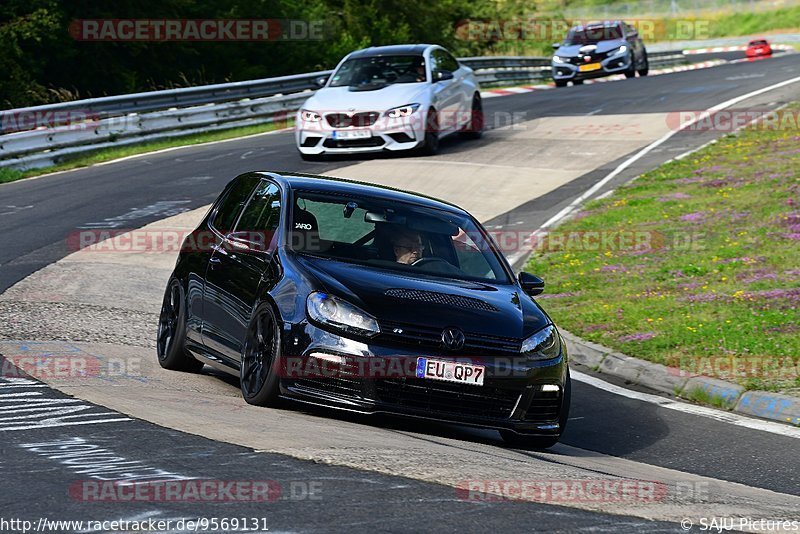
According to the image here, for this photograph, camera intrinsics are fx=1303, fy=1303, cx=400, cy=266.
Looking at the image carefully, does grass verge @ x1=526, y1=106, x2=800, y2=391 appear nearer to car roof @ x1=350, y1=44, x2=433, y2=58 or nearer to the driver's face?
the driver's face

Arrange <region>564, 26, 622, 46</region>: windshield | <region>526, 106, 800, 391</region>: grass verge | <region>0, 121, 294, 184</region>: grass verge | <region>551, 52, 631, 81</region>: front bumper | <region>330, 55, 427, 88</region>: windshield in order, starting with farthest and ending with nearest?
<region>564, 26, 622, 46</region>: windshield → <region>551, 52, 631, 81</region>: front bumper → <region>330, 55, 427, 88</region>: windshield → <region>0, 121, 294, 184</region>: grass verge → <region>526, 106, 800, 391</region>: grass verge

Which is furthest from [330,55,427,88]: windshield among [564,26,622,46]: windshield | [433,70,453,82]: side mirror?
[564,26,622,46]: windshield

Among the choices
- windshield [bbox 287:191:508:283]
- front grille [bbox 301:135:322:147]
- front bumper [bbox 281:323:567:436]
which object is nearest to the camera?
front bumper [bbox 281:323:567:436]

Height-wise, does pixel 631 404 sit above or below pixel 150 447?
below

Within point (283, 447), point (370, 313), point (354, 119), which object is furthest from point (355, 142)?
point (283, 447)

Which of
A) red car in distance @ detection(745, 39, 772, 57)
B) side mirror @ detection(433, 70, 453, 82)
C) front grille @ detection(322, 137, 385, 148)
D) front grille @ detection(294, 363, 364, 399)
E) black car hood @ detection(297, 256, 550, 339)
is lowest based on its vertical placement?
red car in distance @ detection(745, 39, 772, 57)

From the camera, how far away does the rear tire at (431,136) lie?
72.4 feet

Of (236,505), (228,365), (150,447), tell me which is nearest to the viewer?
(236,505)

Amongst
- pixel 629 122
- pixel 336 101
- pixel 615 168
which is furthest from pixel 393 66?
pixel 629 122

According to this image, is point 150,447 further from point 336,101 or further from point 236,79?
point 236,79

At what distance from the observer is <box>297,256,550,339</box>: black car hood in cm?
767

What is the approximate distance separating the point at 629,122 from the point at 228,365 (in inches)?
777

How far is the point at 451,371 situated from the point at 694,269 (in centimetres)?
687

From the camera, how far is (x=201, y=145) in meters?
25.8
